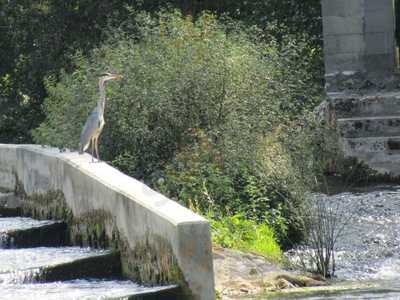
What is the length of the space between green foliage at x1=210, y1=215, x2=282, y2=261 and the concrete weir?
980mm

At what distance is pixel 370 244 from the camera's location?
1378 centimetres

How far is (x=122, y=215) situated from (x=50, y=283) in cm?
88

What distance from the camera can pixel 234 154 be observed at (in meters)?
14.0

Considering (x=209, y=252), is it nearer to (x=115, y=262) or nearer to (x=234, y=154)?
(x=115, y=262)

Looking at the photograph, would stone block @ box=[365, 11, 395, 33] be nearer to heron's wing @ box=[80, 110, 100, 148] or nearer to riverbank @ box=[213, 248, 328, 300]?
heron's wing @ box=[80, 110, 100, 148]

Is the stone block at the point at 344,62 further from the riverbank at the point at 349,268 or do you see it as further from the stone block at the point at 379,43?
the riverbank at the point at 349,268

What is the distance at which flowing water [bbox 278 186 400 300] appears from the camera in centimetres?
1130

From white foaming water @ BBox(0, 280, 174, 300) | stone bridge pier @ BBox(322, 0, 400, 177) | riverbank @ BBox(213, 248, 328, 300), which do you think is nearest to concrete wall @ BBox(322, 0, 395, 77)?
stone bridge pier @ BBox(322, 0, 400, 177)

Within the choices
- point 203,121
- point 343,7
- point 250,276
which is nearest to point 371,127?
point 343,7

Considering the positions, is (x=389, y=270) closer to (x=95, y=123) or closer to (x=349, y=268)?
(x=349, y=268)

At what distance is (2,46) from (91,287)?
1812 cm

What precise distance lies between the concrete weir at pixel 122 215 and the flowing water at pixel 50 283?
7.6 inches

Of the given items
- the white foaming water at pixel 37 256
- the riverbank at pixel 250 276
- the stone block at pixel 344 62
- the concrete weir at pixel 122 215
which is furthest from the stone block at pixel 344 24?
the riverbank at pixel 250 276

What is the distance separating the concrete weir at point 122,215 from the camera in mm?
9898
